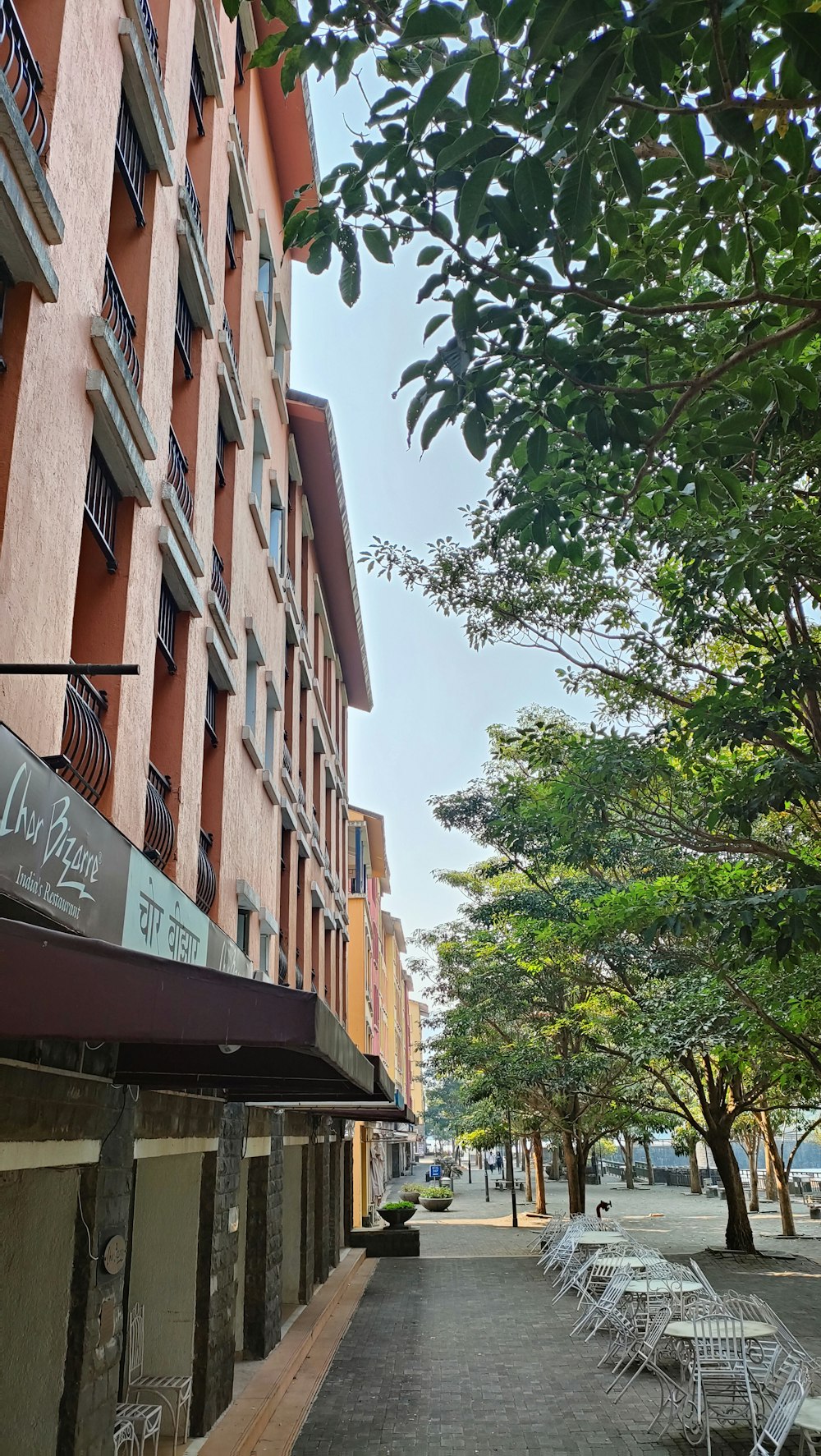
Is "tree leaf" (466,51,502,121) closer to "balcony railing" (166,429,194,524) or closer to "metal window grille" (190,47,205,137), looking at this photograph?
"balcony railing" (166,429,194,524)

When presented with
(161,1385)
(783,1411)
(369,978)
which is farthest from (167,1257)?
(369,978)

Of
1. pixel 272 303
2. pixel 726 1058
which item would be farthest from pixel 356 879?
pixel 272 303

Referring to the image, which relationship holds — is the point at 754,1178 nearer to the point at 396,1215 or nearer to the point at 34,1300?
the point at 396,1215

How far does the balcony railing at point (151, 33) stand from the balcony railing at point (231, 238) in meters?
3.59

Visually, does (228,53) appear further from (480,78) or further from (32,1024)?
(32,1024)

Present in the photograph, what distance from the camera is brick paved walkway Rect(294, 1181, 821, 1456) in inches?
Answer: 353

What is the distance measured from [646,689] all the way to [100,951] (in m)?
7.41

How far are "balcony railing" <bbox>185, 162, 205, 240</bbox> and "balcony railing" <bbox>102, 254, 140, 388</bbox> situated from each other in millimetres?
2516

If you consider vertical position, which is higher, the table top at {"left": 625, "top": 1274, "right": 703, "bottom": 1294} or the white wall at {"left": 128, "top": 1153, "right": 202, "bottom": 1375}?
the white wall at {"left": 128, "top": 1153, "right": 202, "bottom": 1375}

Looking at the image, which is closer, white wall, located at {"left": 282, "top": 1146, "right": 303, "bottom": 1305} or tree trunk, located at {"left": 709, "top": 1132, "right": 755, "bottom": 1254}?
white wall, located at {"left": 282, "top": 1146, "right": 303, "bottom": 1305}

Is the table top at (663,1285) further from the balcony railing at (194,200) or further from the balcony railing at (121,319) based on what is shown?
the balcony railing at (194,200)

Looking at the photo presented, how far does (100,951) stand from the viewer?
9.49ft

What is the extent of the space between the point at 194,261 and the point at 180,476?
1894 millimetres

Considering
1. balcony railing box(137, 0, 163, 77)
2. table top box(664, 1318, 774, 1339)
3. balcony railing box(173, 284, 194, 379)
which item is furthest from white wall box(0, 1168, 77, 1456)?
balcony railing box(137, 0, 163, 77)
